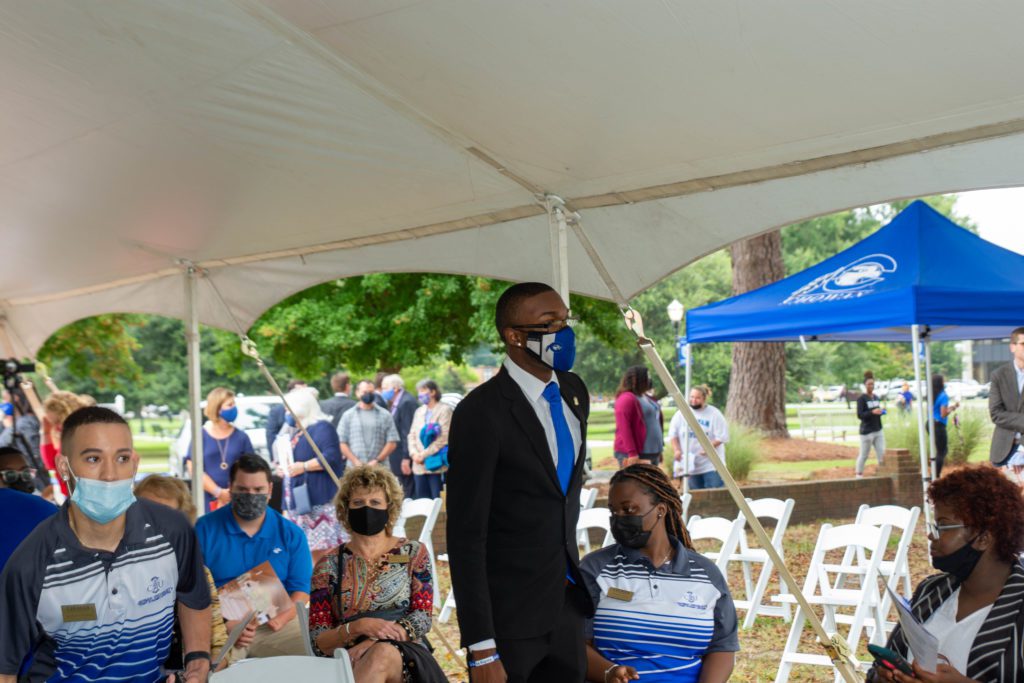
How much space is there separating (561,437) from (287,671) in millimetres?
1025

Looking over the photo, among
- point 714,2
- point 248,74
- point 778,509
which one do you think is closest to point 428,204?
point 248,74

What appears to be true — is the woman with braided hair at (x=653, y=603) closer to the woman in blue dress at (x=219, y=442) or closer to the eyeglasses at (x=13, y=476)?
the eyeglasses at (x=13, y=476)

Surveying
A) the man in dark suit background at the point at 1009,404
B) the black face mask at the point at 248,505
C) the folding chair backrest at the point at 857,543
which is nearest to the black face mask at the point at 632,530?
the black face mask at the point at 248,505

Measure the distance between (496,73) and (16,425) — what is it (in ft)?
21.3

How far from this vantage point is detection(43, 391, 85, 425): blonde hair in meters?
7.85

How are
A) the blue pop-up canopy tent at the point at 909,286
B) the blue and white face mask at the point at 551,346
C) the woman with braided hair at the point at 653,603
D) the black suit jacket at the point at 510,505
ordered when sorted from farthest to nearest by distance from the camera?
the blue pop-up canopy tent at the point at 909,286 → the woman with braided hair at the point at 653,603 → the blue and white face mask at the point at 551,346 → the black suit jacket at the point at 510,505

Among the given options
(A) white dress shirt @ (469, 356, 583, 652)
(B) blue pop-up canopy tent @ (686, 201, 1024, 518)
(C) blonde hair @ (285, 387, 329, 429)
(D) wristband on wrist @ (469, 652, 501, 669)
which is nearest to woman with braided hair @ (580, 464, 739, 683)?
(A) white dress shirt @ (469, 356, 583, 652)

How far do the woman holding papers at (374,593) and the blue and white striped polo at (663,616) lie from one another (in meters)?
0.75

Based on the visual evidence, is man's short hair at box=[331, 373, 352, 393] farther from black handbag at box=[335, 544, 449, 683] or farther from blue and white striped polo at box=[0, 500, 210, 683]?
blue and white striped polo at box=[0, 500, 210, 683]

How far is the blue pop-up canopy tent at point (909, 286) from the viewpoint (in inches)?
242

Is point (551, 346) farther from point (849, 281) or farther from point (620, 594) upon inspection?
point (849, 281)

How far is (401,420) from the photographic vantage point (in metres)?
10.8

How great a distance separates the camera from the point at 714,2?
2.47 m

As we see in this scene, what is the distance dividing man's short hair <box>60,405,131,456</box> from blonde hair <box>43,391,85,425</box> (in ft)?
18.3
